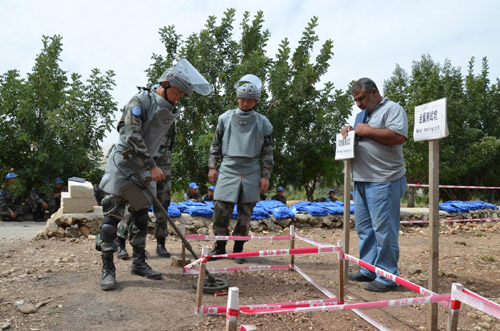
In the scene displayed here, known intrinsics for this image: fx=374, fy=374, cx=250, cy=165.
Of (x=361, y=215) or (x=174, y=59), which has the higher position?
(x=174, y=59)

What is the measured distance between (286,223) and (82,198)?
377 cm

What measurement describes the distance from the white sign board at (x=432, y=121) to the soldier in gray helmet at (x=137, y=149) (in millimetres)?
1850

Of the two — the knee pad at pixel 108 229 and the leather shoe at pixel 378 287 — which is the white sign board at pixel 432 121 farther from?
the knee pad at pixel 108 229

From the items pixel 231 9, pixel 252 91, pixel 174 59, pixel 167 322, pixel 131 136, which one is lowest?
pixel 167 322

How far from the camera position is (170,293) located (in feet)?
10.0

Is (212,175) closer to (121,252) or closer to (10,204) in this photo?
(121,252)

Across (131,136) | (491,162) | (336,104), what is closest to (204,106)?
(336,104)

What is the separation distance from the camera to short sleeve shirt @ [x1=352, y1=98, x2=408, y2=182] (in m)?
3.31

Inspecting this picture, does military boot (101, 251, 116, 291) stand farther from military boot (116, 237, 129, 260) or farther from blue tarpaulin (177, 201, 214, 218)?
blue tarpaulin (177, 201, 214, 218)

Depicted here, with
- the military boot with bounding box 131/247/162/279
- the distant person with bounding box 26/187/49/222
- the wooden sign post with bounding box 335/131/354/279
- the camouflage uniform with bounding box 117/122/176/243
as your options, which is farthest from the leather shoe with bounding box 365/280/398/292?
the distant person with bounding box 26/187/49/222

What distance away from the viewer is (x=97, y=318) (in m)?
2.53

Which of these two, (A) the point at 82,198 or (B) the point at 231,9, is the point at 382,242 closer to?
(A) the point at 82,198

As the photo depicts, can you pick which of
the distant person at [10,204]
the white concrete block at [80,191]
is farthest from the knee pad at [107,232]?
the distant person at [10,204]

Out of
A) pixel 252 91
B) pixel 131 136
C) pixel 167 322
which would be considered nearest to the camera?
pixel 167 322
